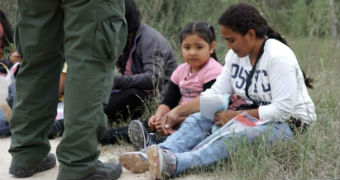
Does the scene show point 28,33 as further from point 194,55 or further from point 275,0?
point 275,0

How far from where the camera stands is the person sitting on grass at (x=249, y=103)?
2.98m

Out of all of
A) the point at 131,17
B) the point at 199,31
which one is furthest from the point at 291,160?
the point at 131,17

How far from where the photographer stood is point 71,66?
2578mm

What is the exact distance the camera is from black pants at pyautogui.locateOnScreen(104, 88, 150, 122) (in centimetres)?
425

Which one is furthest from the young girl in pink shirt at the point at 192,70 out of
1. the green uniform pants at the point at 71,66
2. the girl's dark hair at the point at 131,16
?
the green uniform pants at the point at 71,66

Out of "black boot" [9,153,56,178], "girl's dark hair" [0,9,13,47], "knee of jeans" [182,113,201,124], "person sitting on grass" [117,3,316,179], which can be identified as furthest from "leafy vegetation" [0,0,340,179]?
"girl's dark hair" [0,9,13,47]

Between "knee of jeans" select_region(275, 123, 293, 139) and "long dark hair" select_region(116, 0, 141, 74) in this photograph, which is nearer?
"knee of jeans" select_region(275, 123, 293, 139)

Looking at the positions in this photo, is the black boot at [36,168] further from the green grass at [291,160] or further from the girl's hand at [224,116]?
the girl's hand at [224,116]

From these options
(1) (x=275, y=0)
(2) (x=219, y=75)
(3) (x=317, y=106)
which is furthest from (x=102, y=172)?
(1) (x=275, y=0)

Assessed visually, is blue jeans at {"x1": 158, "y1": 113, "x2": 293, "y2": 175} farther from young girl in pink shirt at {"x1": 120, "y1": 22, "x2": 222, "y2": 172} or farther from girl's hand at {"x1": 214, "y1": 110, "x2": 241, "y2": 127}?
young girl in pink shirt at {"x1": 120, "y1": 22, "x2": 222, "y2": 172}

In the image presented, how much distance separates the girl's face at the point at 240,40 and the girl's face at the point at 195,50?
0.45m

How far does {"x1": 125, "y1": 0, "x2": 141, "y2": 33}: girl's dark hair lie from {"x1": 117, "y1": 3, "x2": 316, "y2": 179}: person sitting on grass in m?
1.05

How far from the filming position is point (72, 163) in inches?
103

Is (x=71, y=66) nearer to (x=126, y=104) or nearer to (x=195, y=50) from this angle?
(x=195, y=50)
